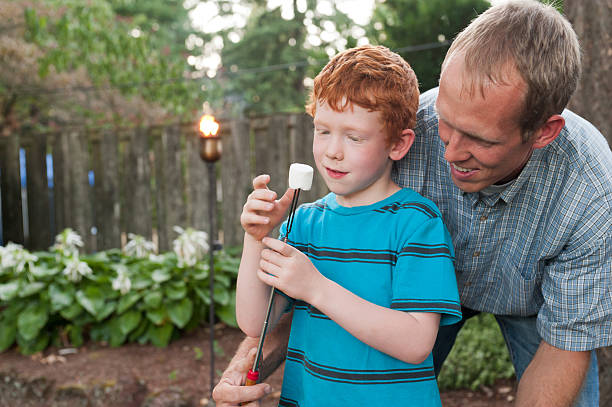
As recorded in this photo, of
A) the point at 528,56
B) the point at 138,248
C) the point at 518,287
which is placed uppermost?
the point at 528,56

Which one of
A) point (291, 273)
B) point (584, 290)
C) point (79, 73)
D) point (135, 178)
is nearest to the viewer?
point (291, 273)

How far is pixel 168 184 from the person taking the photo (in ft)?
17.4

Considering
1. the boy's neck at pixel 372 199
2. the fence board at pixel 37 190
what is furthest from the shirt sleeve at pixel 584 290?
the fence board at pixel 37 190

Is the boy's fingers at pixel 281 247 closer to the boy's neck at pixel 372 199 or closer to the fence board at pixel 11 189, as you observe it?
the boy's neck at pixel 372 199

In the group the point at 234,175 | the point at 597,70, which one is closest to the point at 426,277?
the point at 597,70

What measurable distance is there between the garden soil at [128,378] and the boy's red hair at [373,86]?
223 centimetres

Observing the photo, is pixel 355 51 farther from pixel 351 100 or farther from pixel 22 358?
pixel 22 358

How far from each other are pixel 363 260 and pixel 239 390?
0.43 meters

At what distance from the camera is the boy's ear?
128cm

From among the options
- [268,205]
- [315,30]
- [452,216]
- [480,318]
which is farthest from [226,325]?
[315,30]

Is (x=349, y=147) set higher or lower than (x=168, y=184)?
higher

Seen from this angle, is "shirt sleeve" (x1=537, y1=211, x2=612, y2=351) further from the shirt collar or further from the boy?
the boy

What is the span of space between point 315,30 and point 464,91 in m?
12.5

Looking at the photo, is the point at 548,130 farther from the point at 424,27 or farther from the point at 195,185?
the point at 195,185
